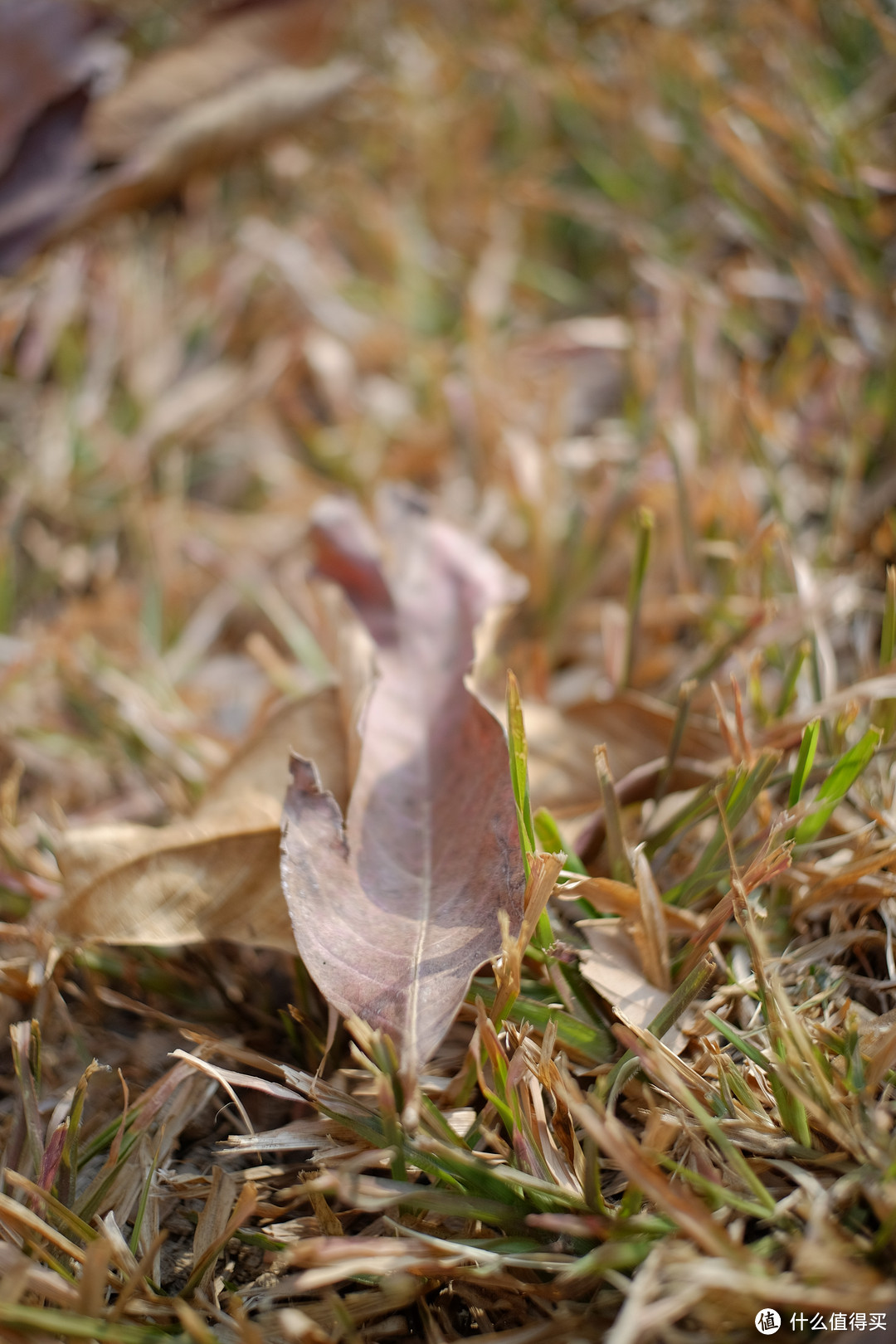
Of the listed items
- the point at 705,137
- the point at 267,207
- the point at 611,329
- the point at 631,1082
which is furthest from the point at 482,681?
the point at 267,207

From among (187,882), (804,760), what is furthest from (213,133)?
(804,760)

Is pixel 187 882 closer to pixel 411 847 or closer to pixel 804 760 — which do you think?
pixel 411 847

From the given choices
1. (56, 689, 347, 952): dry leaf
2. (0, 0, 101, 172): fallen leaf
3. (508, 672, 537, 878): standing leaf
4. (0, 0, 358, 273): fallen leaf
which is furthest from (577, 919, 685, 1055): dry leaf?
(0, 0, 101, 172): fallen leaf

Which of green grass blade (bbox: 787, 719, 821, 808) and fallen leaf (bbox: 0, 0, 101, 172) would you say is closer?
green grass blade (bbox: 787, 719, 821, 808)

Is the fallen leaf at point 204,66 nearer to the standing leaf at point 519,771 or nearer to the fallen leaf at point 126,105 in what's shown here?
the fallen leaf at point 126,105

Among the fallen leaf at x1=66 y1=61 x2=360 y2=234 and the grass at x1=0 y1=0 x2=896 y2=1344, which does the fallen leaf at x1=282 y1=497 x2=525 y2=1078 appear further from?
the fallen leaf at x1=66 y1=61 x2=360 y2=234

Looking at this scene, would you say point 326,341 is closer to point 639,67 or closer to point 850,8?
point 639,67
